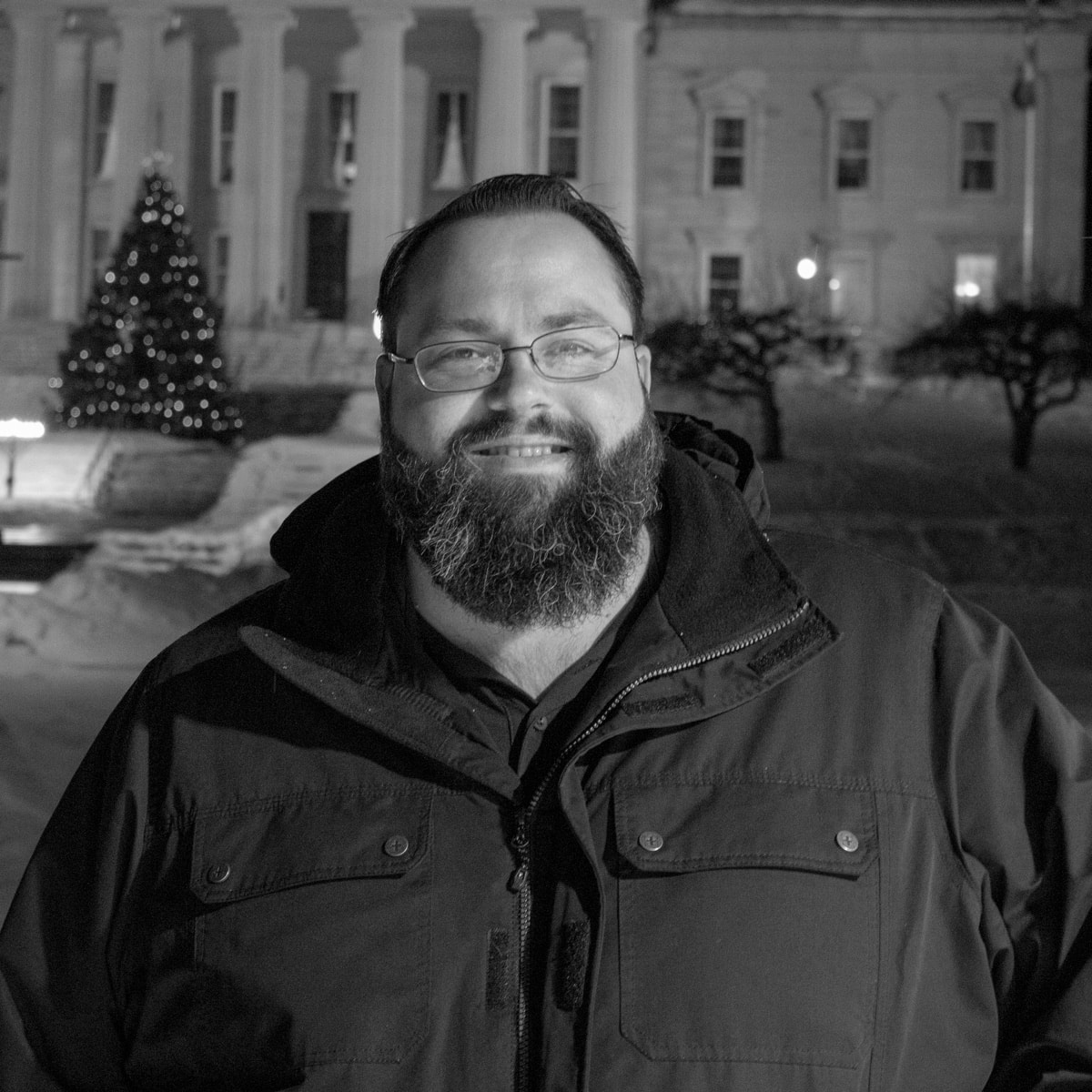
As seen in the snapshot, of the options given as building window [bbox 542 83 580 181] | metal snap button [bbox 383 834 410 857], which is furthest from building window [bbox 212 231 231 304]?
metal snap button [bbox 383 834 410 857]

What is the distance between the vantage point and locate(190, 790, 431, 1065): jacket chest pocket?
102 inches

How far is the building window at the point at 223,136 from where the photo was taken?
135 ft

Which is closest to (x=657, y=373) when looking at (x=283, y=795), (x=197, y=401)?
(x=197, y=401)

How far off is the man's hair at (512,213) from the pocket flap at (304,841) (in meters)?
0.91

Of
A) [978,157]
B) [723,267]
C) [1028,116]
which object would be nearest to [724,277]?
[723,267]

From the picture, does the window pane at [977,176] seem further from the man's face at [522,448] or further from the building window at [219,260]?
the man's face at [522,448]

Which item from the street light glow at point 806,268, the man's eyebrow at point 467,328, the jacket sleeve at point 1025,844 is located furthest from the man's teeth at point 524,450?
the street light glow at point 806,268

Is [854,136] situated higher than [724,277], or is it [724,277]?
[854,136]

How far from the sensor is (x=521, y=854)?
263 centimetres

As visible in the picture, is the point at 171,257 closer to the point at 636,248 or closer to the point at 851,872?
the point at 636,248

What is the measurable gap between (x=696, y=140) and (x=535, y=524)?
4026cm

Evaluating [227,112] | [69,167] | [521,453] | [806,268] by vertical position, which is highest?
[227,112]

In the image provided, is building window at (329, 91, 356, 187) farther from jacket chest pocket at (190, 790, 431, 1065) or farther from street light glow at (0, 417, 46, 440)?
jacket chest pocket at (190, 790, 431, 1065)

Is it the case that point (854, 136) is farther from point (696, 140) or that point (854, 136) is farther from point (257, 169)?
point (257, 169)
